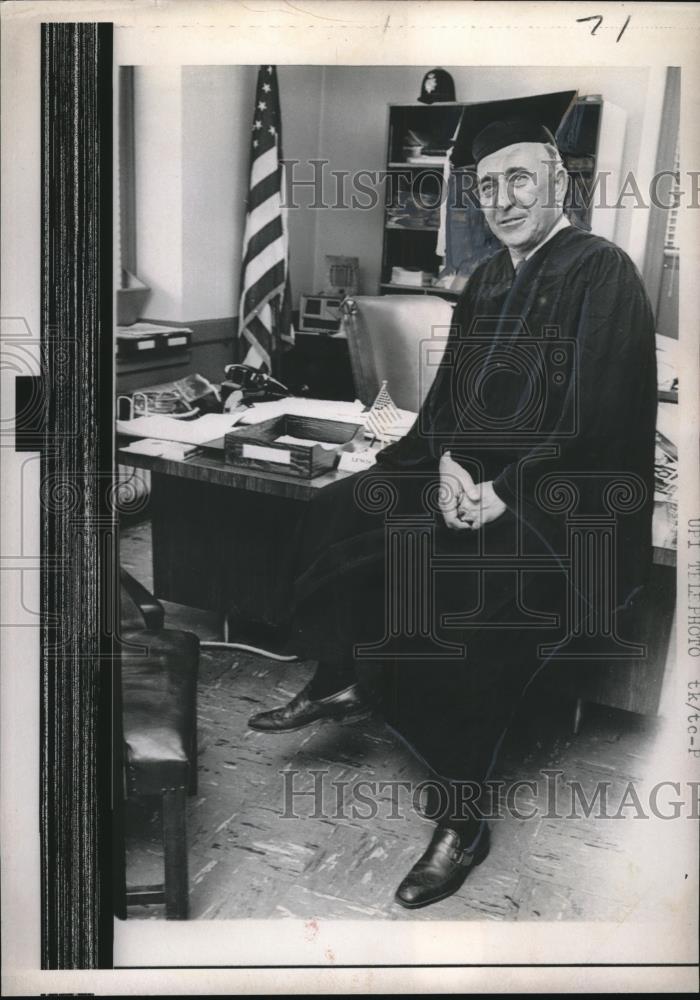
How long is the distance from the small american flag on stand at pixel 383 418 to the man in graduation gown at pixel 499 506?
0.04m

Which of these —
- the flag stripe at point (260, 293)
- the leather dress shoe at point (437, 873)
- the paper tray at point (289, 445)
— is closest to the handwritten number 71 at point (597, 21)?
the flag stripe at point (260, 293)

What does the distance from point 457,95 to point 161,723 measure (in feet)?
4.37

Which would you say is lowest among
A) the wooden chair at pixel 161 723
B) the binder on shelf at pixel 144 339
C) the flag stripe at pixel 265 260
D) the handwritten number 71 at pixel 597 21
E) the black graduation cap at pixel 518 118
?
the wooden chair at pixel 161 723

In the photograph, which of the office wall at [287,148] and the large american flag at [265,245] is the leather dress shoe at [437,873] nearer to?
the large american flag at [265,245]

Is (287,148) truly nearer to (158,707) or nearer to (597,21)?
(597,21)

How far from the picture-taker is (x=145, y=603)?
1983 millimetres

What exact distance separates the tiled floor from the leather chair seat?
5 centimetres

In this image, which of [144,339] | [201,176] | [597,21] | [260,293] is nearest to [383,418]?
[260,293]

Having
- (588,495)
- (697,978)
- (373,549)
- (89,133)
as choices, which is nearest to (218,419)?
(373,549)

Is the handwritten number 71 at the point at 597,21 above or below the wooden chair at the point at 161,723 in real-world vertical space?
above

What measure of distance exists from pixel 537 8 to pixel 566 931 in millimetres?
1796

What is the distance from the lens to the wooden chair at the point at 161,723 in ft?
6.20

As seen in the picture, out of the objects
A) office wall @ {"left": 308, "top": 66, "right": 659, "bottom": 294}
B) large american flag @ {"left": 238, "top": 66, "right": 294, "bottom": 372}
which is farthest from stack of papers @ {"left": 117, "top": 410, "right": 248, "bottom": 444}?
office wall @ {"left": 308, "top": 66, "right": 659, "bottom": 294}

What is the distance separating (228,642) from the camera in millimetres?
2020
